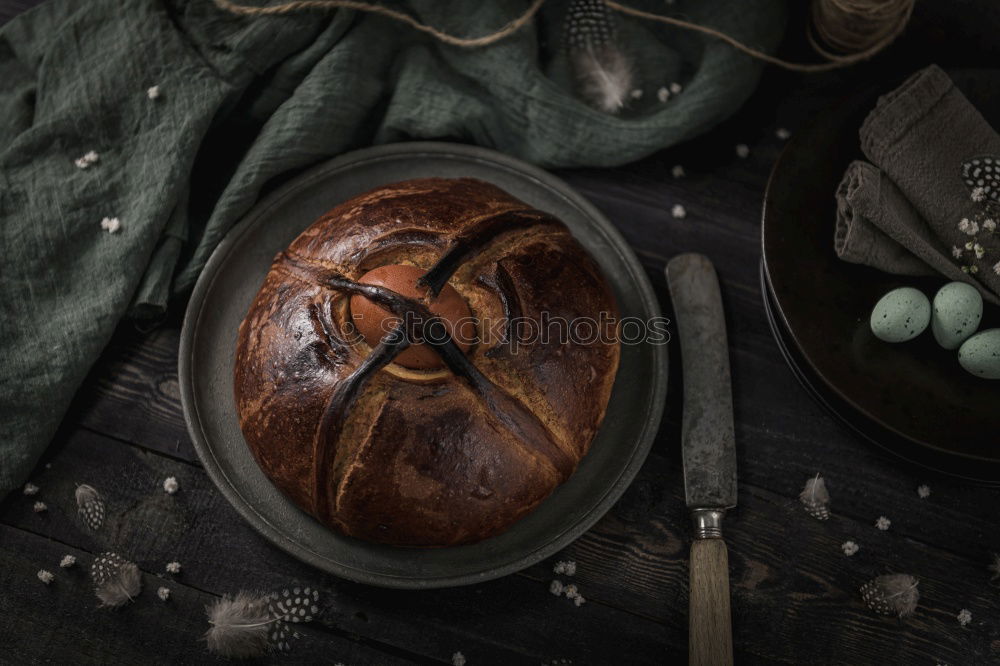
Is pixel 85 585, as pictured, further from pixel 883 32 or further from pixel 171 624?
pixel 883 32

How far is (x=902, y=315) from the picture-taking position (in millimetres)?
1544

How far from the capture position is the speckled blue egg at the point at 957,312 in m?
1.52

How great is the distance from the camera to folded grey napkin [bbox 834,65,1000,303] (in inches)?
61.7

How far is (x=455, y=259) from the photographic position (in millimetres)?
1379

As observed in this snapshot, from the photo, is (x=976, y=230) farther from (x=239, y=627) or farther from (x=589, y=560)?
(x=239, y=627)

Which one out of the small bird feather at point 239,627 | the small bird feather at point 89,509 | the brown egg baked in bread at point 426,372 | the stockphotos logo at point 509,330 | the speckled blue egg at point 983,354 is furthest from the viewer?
the small bird feather at point 89,509

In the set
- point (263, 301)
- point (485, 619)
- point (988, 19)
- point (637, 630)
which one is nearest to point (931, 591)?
point (637, 630)

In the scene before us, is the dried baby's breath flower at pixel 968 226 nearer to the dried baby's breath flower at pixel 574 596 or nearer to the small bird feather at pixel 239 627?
the dried baby's breath flower at pixel 574 596

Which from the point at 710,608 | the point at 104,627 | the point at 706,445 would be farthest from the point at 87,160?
the point at 710,608

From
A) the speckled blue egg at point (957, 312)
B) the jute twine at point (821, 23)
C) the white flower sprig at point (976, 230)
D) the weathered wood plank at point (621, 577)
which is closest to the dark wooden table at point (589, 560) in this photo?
the weathered wood plank at point (621, 577)

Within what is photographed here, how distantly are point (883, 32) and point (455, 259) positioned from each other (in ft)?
4.32

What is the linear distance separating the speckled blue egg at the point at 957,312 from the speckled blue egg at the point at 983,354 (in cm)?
2

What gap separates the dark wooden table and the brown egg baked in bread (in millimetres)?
310

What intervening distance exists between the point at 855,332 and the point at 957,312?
195 millimetres
